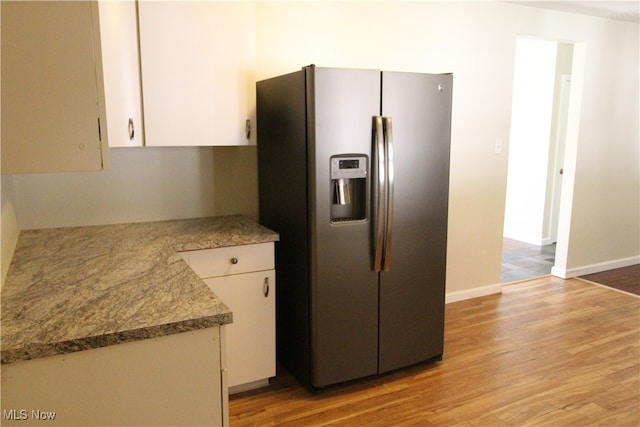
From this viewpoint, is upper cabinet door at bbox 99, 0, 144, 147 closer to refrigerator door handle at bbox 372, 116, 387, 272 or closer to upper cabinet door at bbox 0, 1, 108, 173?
upper cabinet door at bbox 0, 1, 108, 173

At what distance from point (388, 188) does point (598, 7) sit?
2843 mm

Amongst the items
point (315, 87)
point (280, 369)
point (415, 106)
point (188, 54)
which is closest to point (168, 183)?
point (188, 54)

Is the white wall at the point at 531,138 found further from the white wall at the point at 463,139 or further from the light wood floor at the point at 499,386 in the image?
the light wood floor at the point at 499,386

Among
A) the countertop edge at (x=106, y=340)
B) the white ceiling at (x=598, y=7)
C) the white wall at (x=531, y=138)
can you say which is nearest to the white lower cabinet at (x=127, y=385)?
the countertop edge at (x=106, y=340)

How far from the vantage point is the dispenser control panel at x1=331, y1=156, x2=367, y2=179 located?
2.43 meters

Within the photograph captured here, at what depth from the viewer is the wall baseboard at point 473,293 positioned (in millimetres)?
3959

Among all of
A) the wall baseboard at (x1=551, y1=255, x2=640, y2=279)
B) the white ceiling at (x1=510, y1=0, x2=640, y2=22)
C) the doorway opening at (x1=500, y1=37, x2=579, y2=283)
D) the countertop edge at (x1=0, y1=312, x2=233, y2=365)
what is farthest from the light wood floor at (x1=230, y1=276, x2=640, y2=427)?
the white ceiling at (x1=510, y1=0, x2=640, y2=22)

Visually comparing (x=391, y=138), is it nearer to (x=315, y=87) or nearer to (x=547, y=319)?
(x=315, y=87)

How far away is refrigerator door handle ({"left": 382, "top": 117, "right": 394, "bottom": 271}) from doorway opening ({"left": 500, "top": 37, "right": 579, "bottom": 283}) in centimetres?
315

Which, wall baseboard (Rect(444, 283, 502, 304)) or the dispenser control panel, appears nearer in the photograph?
the dispenser control panel

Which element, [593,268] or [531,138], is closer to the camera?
[593,268]

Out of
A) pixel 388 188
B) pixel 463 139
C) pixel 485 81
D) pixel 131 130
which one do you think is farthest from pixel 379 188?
pixel 485 81

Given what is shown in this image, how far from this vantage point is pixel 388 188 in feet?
8.36

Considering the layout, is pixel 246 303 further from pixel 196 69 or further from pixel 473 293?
pixel 473 293
